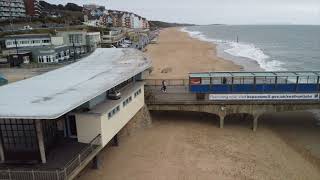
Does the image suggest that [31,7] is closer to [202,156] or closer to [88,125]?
[88,125]

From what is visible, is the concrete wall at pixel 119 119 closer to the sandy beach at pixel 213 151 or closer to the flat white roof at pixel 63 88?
the flat white roof at pixel 63 88

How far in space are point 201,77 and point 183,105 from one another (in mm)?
2775

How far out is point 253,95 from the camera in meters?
24.7

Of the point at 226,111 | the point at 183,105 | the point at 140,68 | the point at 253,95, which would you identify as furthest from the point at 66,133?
the point at 253,95

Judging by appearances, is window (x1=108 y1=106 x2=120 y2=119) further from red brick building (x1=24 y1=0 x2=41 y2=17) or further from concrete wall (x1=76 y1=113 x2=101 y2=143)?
red brick building (x1=24 y1=0 x2=41 y2=17)

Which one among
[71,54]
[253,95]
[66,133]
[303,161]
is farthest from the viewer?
[71,54]

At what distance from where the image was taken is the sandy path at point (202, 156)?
18.4m

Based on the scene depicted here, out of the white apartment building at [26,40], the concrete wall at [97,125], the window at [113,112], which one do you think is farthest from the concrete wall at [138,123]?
the white apartment building at [26,40]

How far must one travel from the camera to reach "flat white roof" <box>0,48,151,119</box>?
44.8ft

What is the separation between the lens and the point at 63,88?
17625mm

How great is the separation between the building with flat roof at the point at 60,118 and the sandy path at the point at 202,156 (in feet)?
8.24

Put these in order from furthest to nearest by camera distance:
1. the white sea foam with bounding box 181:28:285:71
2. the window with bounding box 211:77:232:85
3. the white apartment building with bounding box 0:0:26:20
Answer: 1. the white apartment building with bounding box 0:0:26:20
2. the white sea foam with bounding box 181:28:285:71
3. the window with bounding box 211:77:232:85

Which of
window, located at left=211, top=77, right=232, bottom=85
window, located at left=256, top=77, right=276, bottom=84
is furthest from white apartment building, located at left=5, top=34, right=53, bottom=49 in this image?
window, located at left=256, top=77, right=276, bottom=84

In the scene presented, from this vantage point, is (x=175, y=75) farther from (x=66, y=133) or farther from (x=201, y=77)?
(x=66, y=133)
